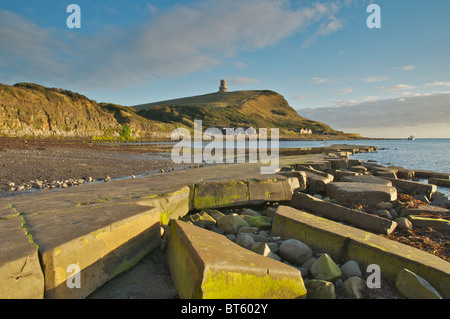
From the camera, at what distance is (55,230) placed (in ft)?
7.06

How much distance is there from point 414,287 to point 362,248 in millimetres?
596

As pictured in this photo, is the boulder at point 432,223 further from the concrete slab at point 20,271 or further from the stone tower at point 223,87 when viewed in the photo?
the stone tower at point 223,87

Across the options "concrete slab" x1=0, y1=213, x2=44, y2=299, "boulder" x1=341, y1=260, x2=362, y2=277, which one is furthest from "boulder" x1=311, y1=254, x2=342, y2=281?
"concrete slab" x1=0, y1=213, x2=44, y2=299

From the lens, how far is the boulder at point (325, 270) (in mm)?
2297

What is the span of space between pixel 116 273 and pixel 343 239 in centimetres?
235

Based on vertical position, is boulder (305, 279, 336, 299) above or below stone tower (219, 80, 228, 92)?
below

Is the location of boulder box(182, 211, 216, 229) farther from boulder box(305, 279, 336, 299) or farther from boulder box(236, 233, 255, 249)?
boulder box(305, 279, 336, 299)

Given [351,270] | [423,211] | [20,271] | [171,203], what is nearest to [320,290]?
[351,270]

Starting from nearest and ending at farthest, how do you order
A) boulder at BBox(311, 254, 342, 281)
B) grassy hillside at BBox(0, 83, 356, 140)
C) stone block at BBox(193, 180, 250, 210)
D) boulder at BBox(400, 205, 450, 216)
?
boulder at BBox(311, 254, 342, 281) → boulder at BBox(400, 205, 450, 216) → stone block at BBox(193, 180, 250, 210) → grassy hillside at BBox(0, 83, 356, 140)

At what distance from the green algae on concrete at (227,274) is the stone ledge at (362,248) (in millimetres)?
1010

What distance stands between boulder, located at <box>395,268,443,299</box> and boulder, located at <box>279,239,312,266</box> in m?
0.83

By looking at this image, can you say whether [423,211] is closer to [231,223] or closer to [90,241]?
[231,223]

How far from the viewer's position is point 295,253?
107 inches

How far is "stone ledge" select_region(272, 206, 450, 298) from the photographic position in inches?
87.3
